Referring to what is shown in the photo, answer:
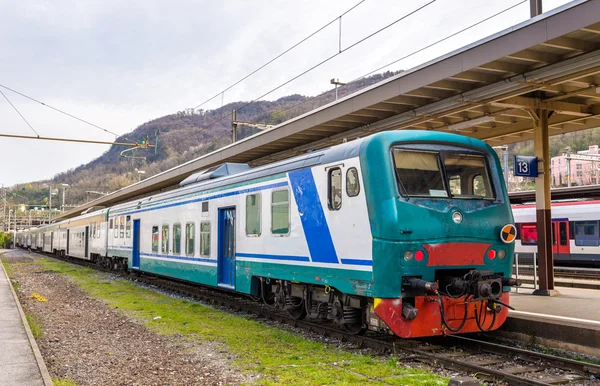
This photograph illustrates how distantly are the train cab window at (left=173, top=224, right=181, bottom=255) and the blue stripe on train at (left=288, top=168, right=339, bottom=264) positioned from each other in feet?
24.0

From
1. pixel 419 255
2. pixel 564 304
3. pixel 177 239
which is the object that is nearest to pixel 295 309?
pixel 419 255

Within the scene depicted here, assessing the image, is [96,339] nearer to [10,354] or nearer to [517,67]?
[10,354]

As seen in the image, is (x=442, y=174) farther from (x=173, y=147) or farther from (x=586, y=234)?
(x=173, y=147)

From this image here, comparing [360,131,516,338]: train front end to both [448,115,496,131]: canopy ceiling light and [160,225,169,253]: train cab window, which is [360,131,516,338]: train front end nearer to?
[448,115,496,131]: canopy ceiling light

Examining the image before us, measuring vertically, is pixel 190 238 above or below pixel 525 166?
below

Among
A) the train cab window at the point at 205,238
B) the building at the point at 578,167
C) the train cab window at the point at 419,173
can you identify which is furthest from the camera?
the building at the point at 578,167

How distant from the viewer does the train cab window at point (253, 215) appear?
457 inches

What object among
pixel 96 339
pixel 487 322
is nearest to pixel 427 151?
pixel 487 322

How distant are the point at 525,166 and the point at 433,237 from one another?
19.2 feet

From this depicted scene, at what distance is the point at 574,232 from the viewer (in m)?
25.2

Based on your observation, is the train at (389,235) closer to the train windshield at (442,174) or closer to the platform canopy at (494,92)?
the train windshield at (442,174)

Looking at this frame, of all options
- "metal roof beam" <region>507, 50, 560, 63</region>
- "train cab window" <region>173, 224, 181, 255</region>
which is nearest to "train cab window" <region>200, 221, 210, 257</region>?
"train cab window" <region>173, 224, 181, 255</region>

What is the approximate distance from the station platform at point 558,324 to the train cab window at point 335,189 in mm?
3485

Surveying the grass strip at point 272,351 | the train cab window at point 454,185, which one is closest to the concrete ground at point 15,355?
the grass strip at point 272,351
